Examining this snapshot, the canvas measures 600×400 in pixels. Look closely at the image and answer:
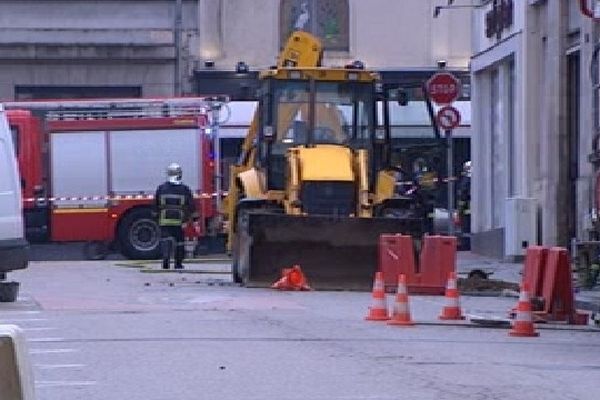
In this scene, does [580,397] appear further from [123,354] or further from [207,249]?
[207,249]

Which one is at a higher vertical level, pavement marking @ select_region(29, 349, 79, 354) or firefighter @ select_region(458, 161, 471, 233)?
firefighter @ select_region(458, 161, 471, 233)

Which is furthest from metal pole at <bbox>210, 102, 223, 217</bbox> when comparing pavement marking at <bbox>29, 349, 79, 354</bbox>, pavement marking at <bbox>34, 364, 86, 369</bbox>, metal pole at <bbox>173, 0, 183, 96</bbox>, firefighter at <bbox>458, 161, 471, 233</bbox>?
pavement marking at <bbox>34, 364, 86, 369</bbox>

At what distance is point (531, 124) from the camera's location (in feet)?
98.5

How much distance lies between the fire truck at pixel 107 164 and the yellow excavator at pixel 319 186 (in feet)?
30.7

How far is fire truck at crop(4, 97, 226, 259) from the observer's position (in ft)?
109

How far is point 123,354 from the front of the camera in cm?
1384

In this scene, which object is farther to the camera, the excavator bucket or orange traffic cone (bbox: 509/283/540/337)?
the excavator bucket

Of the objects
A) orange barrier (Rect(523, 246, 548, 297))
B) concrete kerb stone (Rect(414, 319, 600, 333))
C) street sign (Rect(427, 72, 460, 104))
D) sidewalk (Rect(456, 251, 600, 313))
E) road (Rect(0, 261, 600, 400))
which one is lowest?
sidewalk (Rect(456, 251, 600, 313))

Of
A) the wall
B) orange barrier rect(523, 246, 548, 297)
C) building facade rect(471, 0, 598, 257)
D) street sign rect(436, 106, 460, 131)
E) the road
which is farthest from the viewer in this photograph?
the wall

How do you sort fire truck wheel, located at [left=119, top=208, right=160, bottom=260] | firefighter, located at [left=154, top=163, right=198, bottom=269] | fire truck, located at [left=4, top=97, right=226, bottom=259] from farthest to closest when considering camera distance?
fire truck, located at [left=4, top=97, right=226, bottom=259], fire truck wheel, located at [left=119, top=208, right=160, bottom=260], firefighter, located at [left=154, top=163, right=198, bottom=269]

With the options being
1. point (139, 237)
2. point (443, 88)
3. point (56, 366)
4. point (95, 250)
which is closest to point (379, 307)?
point (56, 366)

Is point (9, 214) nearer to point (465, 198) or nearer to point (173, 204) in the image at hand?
point (173, 204)

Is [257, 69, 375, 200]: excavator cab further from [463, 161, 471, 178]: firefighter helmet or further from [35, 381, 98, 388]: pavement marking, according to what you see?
[463, 161, 471, 178]: firefighter helmet

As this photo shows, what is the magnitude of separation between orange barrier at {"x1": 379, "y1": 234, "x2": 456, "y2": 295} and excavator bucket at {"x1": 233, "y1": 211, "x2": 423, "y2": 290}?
0.55 meters
